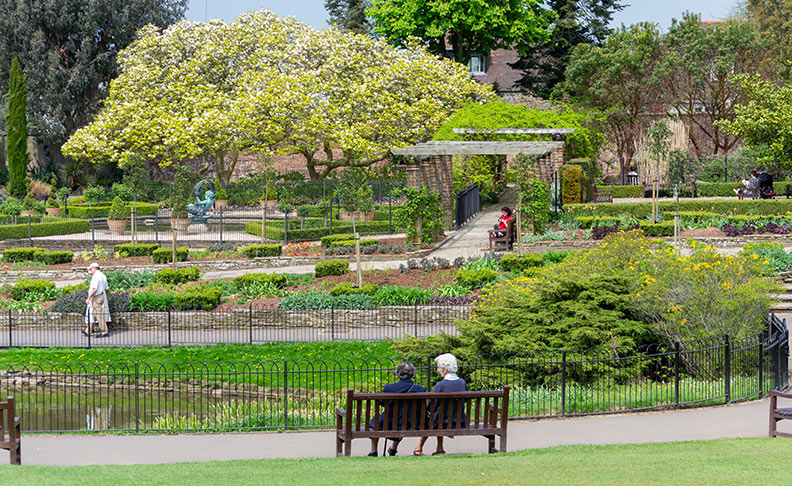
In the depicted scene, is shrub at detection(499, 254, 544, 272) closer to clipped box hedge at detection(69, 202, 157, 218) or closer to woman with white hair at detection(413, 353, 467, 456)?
woman with white hair at detection(413, 353, 467, 456)

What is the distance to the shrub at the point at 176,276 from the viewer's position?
22967mm

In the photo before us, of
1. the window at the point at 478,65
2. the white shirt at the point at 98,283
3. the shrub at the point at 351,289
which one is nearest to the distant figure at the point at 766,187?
the shrub at the point at 351,289

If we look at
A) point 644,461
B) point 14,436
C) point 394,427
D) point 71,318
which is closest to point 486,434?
point 394,427

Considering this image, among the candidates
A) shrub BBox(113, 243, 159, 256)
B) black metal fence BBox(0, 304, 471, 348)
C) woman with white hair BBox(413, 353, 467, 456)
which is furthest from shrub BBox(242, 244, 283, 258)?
woman with white hair BBox(413, 353, 467, 456)

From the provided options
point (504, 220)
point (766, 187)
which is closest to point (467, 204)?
point (504, 220)

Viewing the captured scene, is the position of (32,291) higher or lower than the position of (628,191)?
lower

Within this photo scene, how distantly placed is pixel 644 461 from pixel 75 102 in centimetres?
5040

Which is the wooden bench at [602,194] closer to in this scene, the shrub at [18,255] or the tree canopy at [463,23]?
the tree canopy at [463,23]

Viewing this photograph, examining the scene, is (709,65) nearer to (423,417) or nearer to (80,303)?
(80,303)

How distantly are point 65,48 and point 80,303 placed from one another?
38.5 m

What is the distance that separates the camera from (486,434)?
10.6m

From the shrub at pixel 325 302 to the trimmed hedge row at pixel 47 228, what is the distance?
1563 centimetres

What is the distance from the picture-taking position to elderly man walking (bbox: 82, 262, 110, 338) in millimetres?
18828

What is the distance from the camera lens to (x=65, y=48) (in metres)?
54.9
